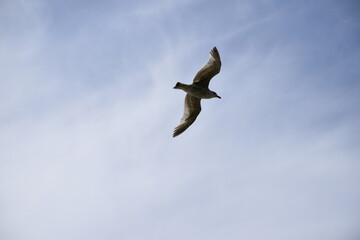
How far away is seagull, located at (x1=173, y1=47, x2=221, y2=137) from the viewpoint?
1652cm

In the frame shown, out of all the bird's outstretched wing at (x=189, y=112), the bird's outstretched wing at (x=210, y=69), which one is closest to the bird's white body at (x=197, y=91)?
the bird's outstretched wing at (x=210, y=69)

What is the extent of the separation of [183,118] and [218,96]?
2130 millimetres

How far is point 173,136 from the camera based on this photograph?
17891 mm

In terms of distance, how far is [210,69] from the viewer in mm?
16578

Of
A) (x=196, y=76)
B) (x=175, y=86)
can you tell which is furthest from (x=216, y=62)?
(x=175, y=86)

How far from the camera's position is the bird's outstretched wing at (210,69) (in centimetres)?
1648

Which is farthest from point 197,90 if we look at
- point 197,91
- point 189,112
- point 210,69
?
point 189,112

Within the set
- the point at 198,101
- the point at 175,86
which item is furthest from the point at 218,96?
the point at 175,86

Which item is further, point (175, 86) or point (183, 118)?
point (183, 118)

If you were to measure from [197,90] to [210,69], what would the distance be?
1135mm

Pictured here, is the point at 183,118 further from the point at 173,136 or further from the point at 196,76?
the point at 196,76

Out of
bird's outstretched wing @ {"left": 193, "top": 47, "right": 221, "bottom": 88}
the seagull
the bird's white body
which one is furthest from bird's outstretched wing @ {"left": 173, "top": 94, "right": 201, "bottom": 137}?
bird's outstretched wing @ {"left": 193, "top": 47, "right": 221, "bottom": 88}

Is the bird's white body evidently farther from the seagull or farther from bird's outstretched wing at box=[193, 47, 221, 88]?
bird's outstretched wing at box=[193, 47, 221, 88]

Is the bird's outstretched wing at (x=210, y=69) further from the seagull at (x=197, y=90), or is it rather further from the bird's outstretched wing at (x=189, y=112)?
the bird's outstretched wing at (x=189, y=112)
